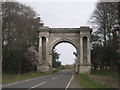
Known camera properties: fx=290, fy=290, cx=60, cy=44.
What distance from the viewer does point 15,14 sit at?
1644 inches

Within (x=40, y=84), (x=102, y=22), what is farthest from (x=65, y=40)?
(x=40, y=84)

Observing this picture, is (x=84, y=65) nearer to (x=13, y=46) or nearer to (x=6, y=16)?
(x=13, y=46)

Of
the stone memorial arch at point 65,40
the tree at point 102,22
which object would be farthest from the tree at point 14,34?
the tree at point 102,22

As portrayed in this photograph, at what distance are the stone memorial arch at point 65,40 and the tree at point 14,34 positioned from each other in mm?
5228

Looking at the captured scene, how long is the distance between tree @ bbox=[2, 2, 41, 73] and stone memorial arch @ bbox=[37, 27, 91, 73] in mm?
5228

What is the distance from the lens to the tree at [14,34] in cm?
→ 4069

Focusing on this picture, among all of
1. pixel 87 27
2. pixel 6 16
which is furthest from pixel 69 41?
pixel 6 16

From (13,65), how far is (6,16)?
1206 cm

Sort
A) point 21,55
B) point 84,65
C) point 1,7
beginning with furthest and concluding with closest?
1. point 84,65
2. point 21,55
3. point 1,7

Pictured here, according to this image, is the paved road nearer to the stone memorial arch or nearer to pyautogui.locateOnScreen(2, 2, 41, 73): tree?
pyautogui.locateOnScreen(2, 2, 41, 73): tree

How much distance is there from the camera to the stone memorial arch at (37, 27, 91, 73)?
5940cm

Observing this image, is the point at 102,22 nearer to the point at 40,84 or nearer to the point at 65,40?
the point at 65,40

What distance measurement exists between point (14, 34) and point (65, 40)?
19.0 meters

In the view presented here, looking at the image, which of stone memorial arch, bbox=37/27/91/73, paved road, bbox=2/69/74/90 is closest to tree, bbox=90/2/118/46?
stone memorial arch, bbox=37/27/91/73
